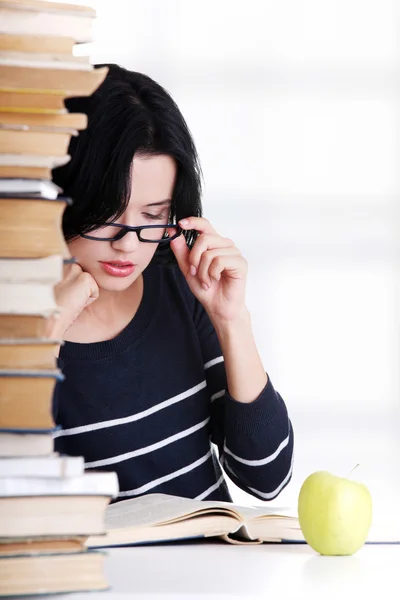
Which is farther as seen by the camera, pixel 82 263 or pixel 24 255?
pixel 82 263

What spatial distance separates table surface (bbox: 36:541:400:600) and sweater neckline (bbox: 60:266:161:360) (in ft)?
1.62

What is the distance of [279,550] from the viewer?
1104 millimetres

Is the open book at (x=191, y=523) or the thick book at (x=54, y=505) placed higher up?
the thick book at (x=54, y=505)

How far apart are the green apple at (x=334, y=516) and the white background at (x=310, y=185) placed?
2.11 meters

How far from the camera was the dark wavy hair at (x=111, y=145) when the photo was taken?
1.35m

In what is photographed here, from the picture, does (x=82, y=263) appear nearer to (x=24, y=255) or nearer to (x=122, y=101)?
(x=122, y=101)

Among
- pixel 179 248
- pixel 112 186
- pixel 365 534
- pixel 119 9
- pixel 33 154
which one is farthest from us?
pixel 119 9

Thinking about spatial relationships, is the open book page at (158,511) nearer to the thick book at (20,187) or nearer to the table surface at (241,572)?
the table surface at (241,572)

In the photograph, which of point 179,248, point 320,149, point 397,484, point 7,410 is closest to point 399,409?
point 397,484

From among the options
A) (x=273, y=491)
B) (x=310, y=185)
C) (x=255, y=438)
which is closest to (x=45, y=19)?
(x=255, y=438)

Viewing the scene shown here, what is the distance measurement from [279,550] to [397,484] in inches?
87.8

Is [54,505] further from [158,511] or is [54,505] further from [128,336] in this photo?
[128,336]

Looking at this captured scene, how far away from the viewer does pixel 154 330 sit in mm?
1616

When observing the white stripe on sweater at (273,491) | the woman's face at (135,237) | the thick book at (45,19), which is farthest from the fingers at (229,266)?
the thick book at (45,19)
